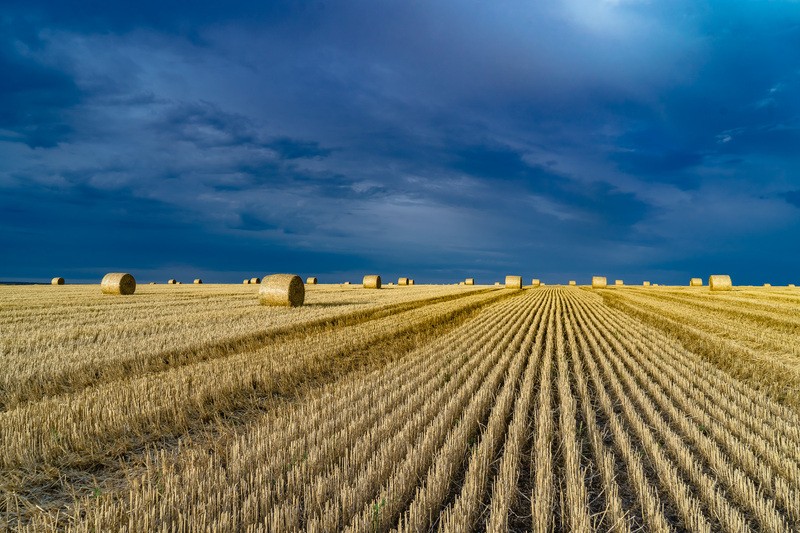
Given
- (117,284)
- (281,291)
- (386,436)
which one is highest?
(117,284)

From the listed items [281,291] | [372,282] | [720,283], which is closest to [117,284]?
[281,291]

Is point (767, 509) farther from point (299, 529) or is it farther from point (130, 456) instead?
point (130, 456)

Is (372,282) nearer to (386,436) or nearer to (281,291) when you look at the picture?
(281,291)

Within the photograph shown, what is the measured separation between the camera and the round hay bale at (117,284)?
23.6m

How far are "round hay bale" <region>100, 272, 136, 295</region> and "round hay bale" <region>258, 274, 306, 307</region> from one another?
33.7ft

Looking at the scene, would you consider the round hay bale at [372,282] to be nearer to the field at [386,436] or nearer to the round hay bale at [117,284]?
the round hay bale at [117,284]

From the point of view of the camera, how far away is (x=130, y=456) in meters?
4.41

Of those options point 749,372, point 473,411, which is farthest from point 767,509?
point 749,372

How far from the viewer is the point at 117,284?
77.7 ft

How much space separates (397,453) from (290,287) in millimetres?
14683

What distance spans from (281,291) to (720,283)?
32.3 metres

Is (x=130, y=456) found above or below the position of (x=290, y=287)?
below

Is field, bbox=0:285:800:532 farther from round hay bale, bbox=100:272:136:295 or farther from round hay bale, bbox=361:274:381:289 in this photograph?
round hay bale, bbox=361:274:381:289

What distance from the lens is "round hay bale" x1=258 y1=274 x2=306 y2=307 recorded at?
17.9m
